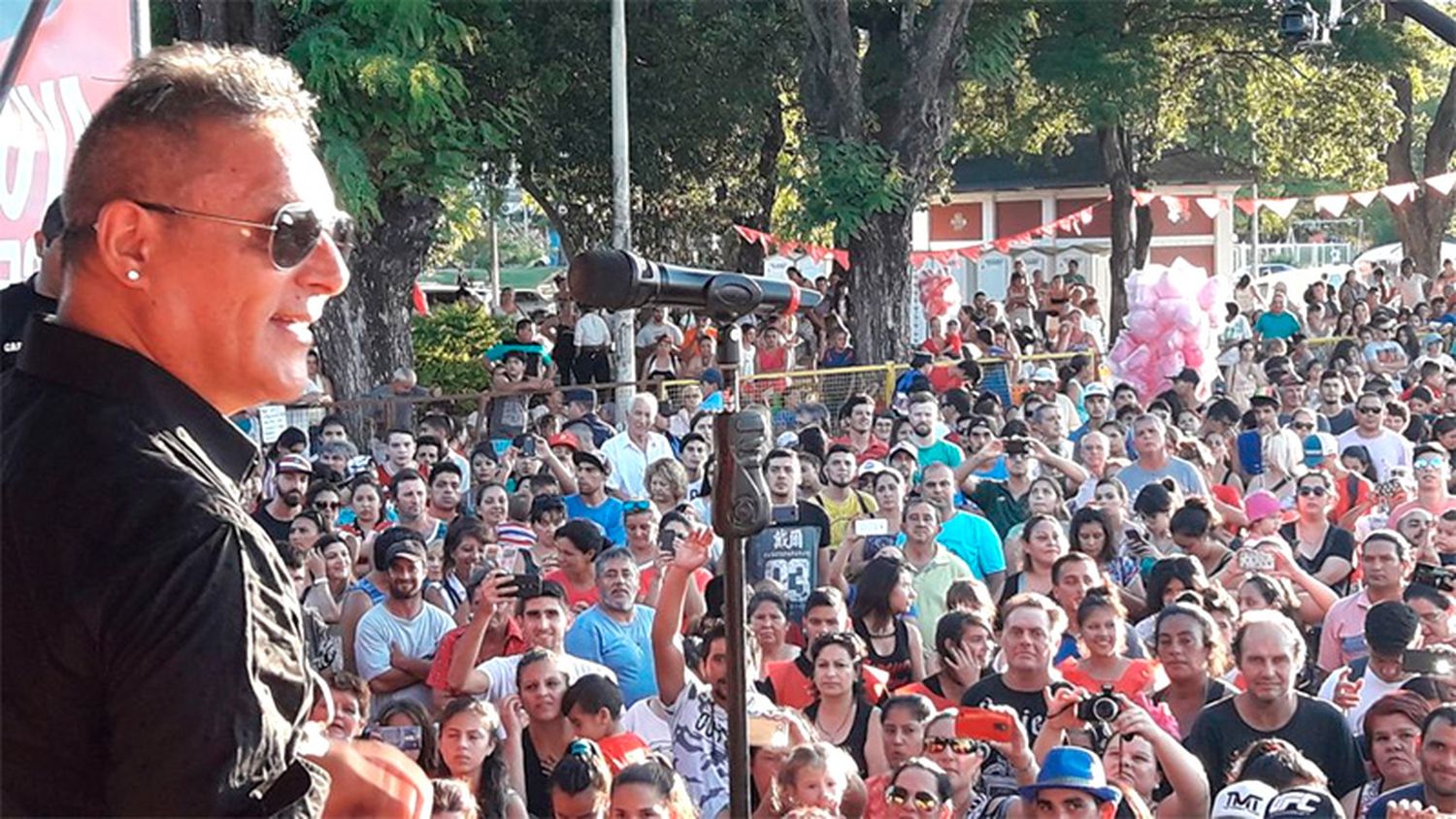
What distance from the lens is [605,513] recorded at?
1060 centimetres

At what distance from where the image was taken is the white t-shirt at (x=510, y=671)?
22.7 ft

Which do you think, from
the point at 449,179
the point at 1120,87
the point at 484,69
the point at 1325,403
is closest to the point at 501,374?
the point at 449,179

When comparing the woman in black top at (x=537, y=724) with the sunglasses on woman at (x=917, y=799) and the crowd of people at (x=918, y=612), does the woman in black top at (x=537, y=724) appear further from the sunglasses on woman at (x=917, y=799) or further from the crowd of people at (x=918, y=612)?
→ the sunglasses on woman at (x=917, y=799)

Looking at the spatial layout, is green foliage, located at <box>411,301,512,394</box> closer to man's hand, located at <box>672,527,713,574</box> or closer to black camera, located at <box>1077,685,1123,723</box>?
black camera, located at <box>1077,685,1123,723</box>

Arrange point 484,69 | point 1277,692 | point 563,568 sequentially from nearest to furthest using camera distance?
point 1277,692 < point 563,568 < point 484,69

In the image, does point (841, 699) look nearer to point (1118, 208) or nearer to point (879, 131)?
point (879, 131)

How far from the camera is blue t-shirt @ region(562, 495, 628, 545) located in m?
10.5

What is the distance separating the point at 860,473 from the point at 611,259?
7.69 m

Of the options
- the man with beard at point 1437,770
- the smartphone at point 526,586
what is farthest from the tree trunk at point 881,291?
the man with beard at point 1437,770

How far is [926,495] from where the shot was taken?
9.95 metres

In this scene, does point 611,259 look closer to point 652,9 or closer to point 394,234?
point 394,234

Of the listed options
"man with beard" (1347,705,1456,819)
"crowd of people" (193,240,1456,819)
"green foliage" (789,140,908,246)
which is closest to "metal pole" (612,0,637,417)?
"green foliage" (789,140,908,246)

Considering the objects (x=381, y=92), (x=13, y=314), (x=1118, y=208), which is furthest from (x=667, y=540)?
(x=1118, y=208)

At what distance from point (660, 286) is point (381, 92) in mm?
11979
